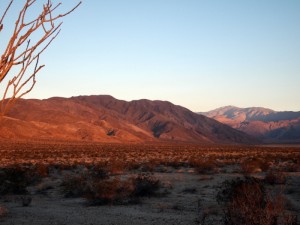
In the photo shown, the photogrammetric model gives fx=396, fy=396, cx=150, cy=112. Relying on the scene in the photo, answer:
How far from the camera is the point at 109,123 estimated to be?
13100 centimetres

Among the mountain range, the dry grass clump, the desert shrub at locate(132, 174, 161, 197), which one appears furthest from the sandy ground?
the mountain range

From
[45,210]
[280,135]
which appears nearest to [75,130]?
[45,210]

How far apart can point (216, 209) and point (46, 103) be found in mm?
130277

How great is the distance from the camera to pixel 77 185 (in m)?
14.7

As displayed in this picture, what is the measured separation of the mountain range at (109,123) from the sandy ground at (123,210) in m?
68.6

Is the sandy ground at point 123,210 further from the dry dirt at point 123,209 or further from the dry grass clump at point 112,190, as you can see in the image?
the dry grass clump at point 112,190

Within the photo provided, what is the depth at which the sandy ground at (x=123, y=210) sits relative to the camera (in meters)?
10.0

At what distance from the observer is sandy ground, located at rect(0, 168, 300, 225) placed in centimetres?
1002

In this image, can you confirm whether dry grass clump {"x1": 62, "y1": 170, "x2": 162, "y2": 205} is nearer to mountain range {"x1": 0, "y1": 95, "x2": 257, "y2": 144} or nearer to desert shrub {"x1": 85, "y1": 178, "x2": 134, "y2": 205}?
desert shrub {"x1": 85, "y1": 178, "x2": 134, "y2": 205}

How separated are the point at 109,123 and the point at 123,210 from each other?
120m

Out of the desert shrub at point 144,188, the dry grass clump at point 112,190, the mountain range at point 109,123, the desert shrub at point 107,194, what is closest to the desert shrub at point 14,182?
the dry grass clump at point 112,190

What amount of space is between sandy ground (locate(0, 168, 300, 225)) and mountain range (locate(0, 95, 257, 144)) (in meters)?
68.6

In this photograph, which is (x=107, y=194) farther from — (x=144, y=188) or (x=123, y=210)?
(x=144, y=188)

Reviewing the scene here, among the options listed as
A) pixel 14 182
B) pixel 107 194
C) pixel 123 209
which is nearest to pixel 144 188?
pixel 107 194
